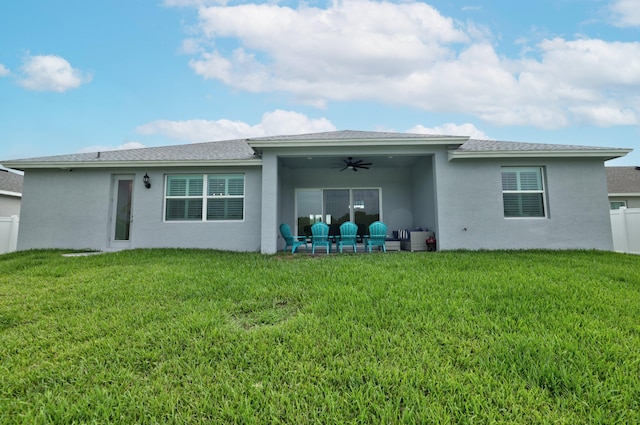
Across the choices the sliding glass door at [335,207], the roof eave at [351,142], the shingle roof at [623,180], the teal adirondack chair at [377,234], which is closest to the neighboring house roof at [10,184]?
the sliding glass door at [335,207]

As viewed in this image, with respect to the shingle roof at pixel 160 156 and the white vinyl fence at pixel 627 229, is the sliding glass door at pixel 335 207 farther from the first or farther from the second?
the white vinyl fence at pixel 627 229

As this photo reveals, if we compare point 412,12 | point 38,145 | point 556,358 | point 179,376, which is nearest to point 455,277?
point 556,358

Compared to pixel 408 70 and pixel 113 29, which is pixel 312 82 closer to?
pixel 408 70

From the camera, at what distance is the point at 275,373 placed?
7.52 ft

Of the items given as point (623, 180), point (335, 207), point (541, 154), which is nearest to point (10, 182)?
point (335, 207)

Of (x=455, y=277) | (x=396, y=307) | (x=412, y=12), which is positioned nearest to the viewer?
(x=396, y=307)

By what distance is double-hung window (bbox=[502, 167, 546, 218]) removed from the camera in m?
8.56

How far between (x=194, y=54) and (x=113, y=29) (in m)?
2.77

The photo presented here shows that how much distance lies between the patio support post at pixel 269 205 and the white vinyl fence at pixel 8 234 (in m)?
8.85

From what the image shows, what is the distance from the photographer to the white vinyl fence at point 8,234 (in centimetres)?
1012

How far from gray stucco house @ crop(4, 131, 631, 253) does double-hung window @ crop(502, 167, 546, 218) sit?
0.03 metres

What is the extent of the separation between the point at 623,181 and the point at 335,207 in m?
16.5

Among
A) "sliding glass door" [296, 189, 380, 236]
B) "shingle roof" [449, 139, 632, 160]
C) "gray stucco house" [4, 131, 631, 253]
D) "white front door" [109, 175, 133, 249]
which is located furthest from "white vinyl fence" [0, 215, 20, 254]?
"shingle roof" [449, 139, 632, 160]

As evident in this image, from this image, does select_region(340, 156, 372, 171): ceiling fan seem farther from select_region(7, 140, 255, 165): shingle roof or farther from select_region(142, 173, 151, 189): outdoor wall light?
select_region(142, 173, 151, 189): outdoor wall light
